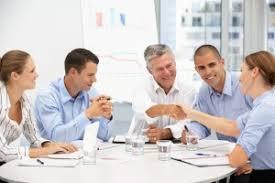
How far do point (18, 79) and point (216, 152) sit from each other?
1.29 meters

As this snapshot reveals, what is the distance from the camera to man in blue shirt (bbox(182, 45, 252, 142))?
3.11 m

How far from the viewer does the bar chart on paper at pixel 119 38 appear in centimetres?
441

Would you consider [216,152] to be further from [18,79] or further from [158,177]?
[18,79]

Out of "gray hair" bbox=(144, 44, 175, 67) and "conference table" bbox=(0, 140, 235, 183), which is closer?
"conference table" bbox=(0, 140, 235, 183)

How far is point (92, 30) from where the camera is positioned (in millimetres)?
4516

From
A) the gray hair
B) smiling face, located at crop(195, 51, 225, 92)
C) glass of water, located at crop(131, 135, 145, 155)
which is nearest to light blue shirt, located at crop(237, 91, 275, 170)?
glass of water, located at crop(131, 135, 145, 155)

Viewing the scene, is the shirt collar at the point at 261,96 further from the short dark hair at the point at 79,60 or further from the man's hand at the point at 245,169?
the short dark hair at the point at 79,60

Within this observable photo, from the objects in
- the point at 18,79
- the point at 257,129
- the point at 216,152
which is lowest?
the point at 216,152

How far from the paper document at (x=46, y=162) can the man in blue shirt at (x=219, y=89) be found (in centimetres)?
108

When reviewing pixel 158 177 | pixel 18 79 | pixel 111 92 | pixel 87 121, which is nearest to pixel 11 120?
pixel 18 79

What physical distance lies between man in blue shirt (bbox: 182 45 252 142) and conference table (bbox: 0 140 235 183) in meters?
0.83

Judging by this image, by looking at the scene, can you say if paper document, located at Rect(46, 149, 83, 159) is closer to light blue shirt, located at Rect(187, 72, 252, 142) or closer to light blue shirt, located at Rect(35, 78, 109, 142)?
light blue shirt, located at Rect(35, 78, 109, 142)

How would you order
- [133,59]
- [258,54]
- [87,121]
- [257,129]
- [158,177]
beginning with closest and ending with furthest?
[158,177]
[257,129]
[258,54]
[87,121]
[133,59]

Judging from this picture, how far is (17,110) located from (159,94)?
3.66ft
